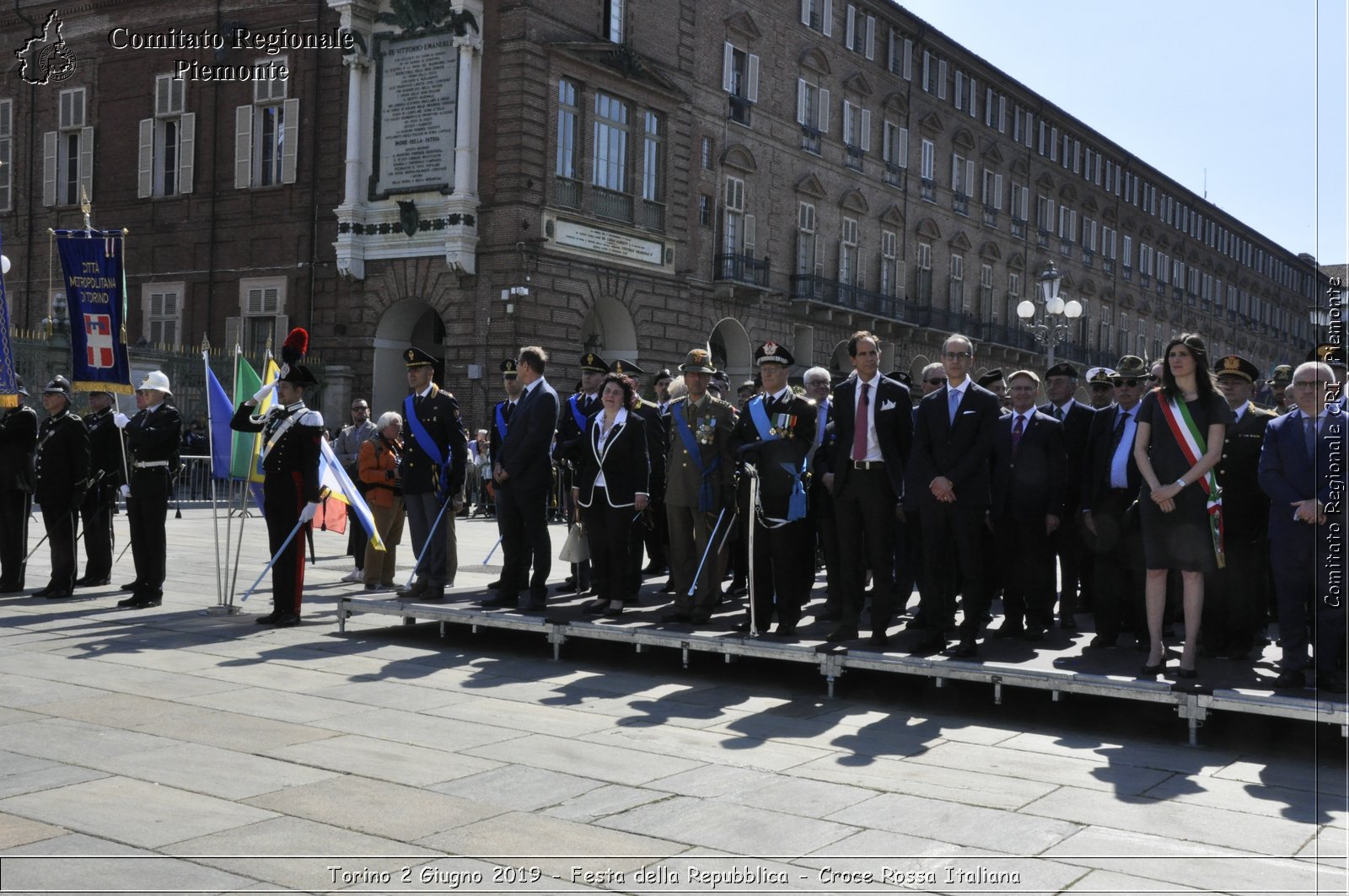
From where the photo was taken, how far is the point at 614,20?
101ft

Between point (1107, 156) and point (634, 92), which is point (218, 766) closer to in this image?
point (634, 92)

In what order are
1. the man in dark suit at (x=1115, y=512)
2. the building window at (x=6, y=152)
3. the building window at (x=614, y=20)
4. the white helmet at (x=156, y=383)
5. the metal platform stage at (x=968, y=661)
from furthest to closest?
the building window at (x=6, y=152) < the building window at (x=614, y=20) < the white helmet at (x=156, y=383) < the man in dark suit at (x=1115, y=512) < the metal platform stage at (x=968, y=661)

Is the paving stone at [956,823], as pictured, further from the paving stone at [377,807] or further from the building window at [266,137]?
the building window at [266,137]

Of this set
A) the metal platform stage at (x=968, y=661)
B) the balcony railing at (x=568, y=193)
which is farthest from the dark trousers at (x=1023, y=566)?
the balcony railing at (x=568, y=193)

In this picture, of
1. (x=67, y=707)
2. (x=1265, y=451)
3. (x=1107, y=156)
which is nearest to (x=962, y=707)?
(x=1265, y=451)

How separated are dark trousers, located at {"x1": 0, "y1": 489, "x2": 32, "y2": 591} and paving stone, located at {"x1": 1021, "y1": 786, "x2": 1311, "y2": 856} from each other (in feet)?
34.0

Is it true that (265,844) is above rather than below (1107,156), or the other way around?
below

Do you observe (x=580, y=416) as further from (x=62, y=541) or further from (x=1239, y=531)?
(x=1239, y=531)

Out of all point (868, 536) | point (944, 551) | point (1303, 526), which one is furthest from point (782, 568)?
point (1303, 526)

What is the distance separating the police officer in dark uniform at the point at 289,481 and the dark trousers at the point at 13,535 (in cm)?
306

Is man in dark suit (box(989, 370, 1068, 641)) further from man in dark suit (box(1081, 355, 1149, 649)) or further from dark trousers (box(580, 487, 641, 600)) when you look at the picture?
dark trousers (box(580, 487, 641, 600))

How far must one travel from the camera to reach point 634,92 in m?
31.3

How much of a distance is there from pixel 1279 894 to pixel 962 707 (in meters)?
3.62

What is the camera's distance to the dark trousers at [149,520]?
39.8 ft
